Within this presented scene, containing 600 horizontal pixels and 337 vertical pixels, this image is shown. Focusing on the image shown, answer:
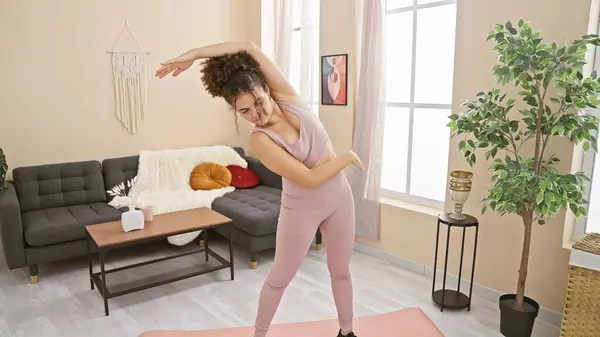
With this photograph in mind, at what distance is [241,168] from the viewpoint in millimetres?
4727

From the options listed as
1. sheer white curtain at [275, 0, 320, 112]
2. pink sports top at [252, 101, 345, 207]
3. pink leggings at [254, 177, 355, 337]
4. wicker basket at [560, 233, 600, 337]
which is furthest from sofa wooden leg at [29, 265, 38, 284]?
wicker basket at [560, 233, 600, 337]

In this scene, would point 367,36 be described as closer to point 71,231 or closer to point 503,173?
point 503,173

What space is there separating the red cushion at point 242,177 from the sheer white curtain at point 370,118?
1114 mm

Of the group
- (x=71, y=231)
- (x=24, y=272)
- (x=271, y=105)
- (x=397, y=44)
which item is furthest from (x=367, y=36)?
(x=24, y=272)

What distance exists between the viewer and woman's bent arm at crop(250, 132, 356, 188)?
196 centimetres

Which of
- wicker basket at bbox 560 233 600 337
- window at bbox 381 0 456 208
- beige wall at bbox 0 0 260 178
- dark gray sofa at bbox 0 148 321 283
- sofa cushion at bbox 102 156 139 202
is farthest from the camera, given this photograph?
sofa cushion at bbox 102 156 139 202

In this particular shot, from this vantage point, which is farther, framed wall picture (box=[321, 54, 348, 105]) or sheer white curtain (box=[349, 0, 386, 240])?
framed wall picture (box=[321, 54, 348, 105])

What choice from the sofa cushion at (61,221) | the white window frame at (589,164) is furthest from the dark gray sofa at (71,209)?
the white window frame at (589,164)

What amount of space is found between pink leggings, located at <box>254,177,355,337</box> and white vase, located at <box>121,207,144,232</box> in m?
1.39

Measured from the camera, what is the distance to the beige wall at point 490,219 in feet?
8.87

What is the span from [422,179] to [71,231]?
273 centimetres

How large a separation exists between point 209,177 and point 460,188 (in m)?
2.50

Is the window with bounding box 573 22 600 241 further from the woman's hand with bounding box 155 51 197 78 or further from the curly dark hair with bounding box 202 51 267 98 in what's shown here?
the woman's hand with bounding box 155 51 197 78

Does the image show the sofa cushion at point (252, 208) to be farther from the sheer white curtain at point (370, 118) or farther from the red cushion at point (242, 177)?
the sheer white curtain at point (370, 118)
